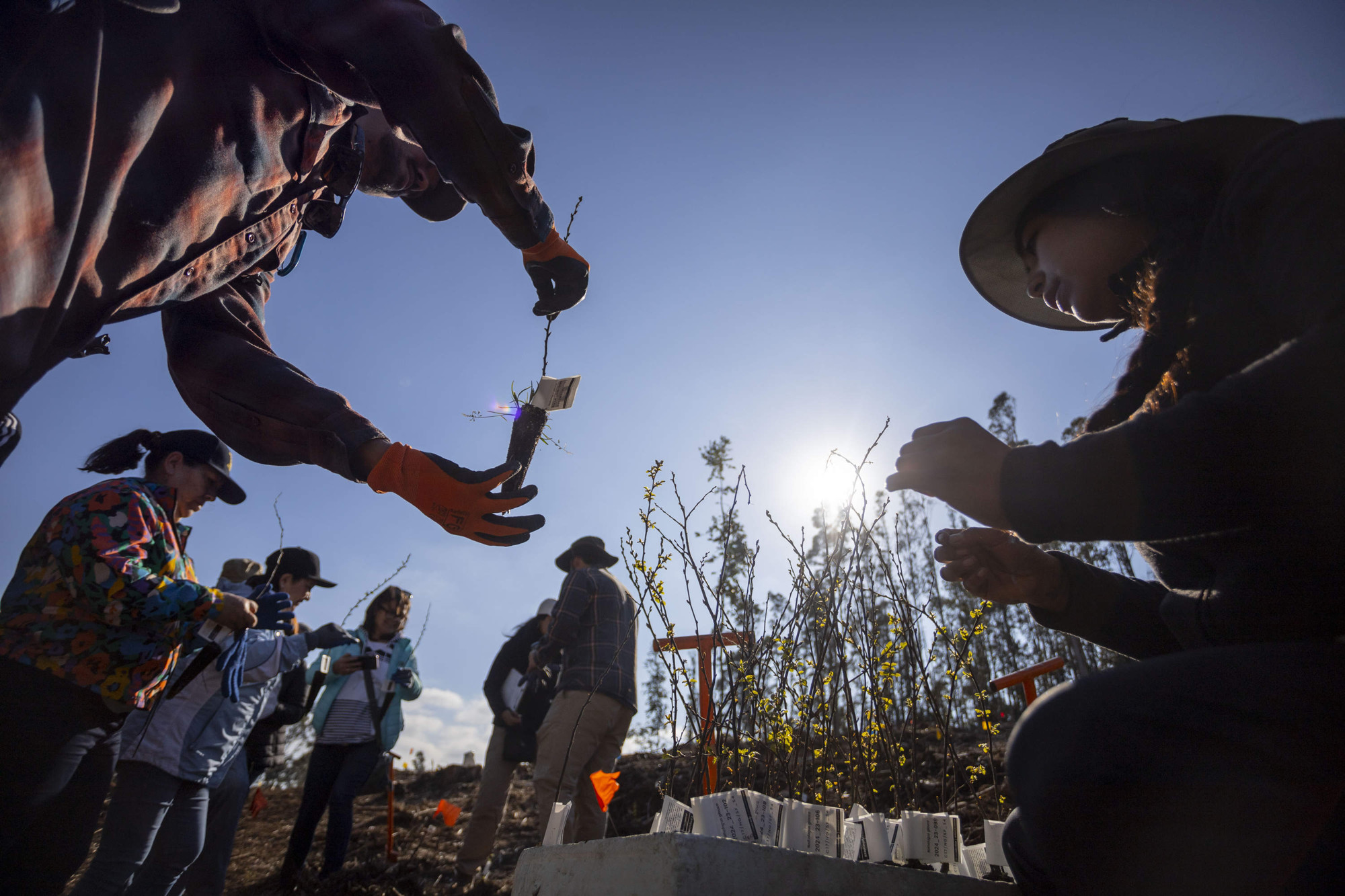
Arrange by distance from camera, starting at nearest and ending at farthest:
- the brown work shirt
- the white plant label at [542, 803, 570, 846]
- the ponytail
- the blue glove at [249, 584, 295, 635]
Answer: the brown work shirt < the white plant label at [542, 803, 570, 846] < the ponytail < the blue glove at [249, 584, 295, 635]

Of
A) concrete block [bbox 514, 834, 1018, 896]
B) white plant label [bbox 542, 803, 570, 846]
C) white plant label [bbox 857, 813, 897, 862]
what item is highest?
white plant label [bbox 857, 813, 897, 862]

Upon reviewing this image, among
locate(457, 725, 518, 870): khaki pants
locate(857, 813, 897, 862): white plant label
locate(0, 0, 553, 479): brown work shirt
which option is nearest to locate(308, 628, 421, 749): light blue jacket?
locate(457, 725, 518, 870): khaki pants

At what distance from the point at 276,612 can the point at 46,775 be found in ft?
4.11

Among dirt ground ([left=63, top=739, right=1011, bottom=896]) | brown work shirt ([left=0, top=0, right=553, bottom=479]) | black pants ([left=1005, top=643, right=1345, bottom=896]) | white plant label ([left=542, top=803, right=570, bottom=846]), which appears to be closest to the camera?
black pants ([left=1005, top=643, right=1345, bottom=896])

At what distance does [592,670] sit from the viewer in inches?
152

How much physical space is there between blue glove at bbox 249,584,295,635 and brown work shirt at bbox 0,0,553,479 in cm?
164

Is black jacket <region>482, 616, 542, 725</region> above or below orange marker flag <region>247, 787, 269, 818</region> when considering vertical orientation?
above

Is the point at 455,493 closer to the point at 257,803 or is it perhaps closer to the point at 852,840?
the point at 852,840

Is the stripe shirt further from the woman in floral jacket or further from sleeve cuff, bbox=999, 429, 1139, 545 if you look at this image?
sleeve cuff, bbox=999, 429, 1139, 545

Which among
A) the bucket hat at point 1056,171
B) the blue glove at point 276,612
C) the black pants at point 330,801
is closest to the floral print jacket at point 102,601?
the blue glove at point 276,612

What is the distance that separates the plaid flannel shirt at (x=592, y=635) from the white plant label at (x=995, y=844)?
2529 millimetres

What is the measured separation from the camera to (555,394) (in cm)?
172

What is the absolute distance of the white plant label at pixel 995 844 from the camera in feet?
4.82

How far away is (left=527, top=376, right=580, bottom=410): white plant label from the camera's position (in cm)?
169
